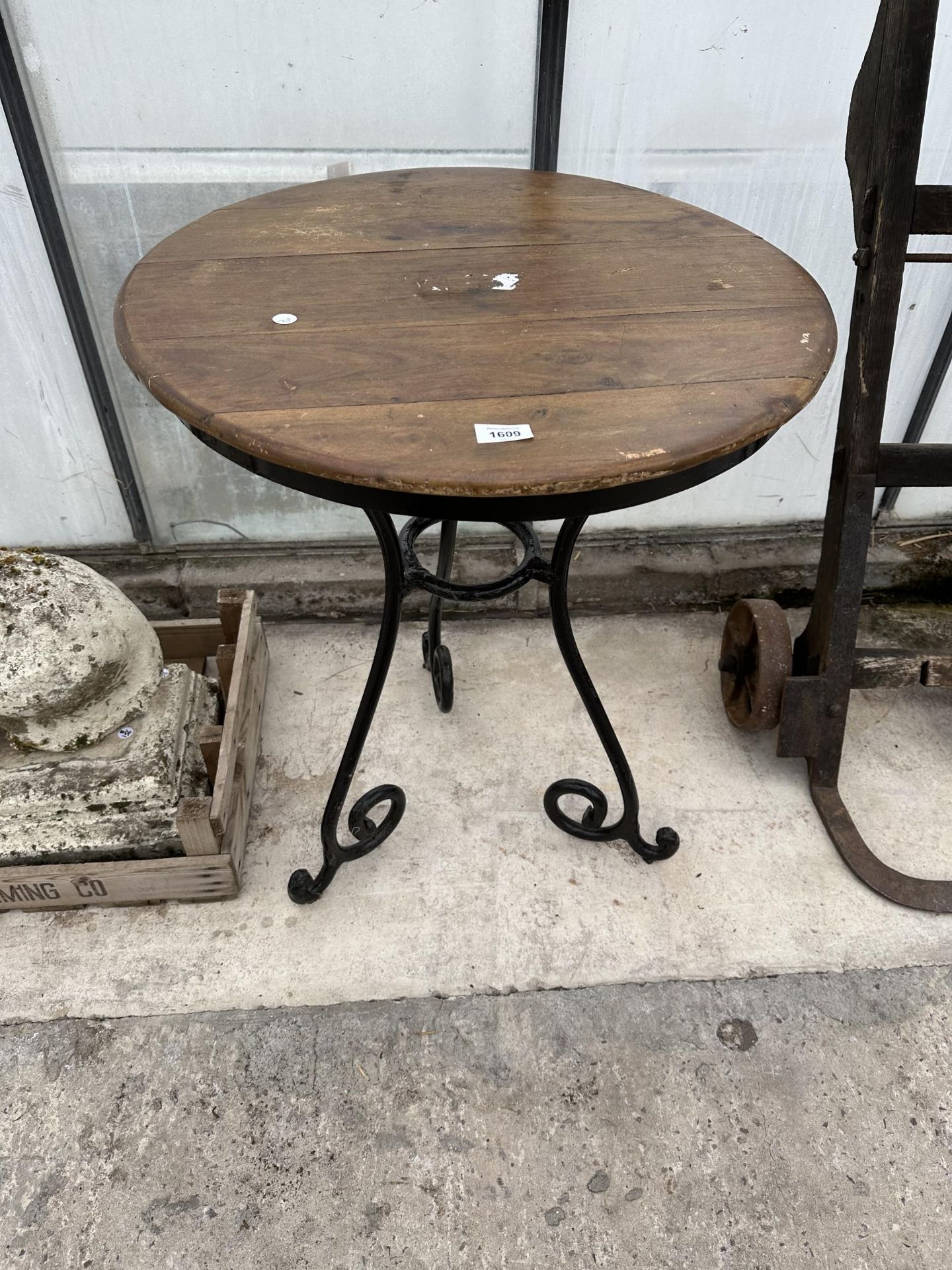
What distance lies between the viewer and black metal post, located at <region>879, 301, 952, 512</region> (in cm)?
247

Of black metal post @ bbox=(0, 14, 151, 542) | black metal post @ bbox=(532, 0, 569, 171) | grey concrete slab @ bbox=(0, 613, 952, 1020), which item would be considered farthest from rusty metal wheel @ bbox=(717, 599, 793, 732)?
black metal post @ bbox=(0, 14, 151, 542)

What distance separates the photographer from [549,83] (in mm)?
2037

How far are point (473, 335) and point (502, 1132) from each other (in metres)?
1.37

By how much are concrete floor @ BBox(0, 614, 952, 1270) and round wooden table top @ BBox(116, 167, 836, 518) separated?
1.08 m

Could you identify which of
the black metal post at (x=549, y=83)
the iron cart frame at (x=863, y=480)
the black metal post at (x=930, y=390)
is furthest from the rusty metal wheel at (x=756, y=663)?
the black metal post at (x=549, y=83)

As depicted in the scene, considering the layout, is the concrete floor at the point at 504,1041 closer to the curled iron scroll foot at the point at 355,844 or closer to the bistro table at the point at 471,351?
the curled iron scroll foot at the point at 355,844

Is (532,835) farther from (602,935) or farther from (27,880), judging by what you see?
(27,880)

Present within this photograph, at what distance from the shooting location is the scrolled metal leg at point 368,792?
154cm

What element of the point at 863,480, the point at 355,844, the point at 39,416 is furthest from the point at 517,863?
the point at 39,416

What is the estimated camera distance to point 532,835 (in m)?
2.05

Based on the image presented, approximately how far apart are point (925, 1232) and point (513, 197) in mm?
2028

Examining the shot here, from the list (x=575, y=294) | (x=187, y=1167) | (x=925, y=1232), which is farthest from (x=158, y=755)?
(x=925, y=1232)

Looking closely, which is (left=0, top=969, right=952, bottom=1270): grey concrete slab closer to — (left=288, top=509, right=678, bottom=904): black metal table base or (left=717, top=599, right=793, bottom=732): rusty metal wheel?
(left=288, top=509, right=678, bottom=904): black metal table base

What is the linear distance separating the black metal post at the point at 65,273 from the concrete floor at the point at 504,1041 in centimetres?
88
